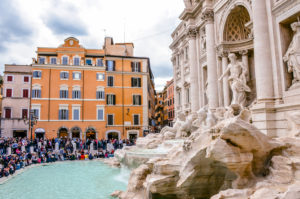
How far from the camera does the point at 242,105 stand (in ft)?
43.5

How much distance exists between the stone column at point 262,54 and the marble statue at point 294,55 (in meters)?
0.87

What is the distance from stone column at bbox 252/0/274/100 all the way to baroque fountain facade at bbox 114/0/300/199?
0.04 metres

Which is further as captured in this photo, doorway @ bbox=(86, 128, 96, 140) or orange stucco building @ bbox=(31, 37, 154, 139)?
doorway @ bbox=(86, 128, 96, 140)

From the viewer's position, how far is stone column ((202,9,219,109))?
16781mm

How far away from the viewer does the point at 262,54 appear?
1116 centimetres

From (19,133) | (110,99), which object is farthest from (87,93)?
(19,133)

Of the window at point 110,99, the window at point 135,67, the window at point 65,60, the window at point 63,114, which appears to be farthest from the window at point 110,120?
the window at point 65,60

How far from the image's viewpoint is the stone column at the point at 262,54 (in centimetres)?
1098

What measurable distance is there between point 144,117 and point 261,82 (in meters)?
25.0

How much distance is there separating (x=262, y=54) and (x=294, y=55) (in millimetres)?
1389

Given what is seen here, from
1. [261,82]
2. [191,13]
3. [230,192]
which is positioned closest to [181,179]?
[230,192]

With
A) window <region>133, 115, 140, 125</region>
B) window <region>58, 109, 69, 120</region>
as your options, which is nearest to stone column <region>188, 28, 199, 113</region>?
window <region>133, 115, 140, 125</region>

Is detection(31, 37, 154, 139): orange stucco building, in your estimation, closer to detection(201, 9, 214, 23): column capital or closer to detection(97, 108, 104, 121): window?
detection(97, 108, 104, 121): window

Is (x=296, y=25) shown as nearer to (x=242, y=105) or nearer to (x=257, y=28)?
(x=257, y=28)
